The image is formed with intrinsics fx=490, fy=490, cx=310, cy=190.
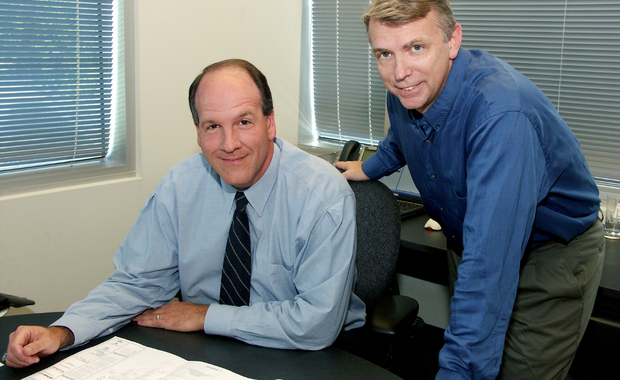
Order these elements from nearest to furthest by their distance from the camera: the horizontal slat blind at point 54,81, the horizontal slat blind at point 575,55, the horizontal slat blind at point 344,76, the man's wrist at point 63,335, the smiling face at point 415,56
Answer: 1. the man's wrist at point 63,335
2. the smiling face at point 415,56
3. the horizontal slat blind at point 54,81
4. the horizontal slat blind at point 575,55
5. the horizontal slat blind at point 344,76

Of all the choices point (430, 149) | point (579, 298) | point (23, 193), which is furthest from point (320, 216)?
point (23, 193)

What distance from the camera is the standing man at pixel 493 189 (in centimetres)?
103

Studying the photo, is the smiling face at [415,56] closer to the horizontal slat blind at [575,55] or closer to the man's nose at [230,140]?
the man's nose at [230,140]

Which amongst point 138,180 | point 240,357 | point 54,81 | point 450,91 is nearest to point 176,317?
point 240,357

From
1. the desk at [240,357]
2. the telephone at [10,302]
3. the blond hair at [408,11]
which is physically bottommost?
the telephone at [10,302]

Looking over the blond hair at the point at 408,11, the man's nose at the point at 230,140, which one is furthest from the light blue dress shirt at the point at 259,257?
the blond hair at the point at 408,11

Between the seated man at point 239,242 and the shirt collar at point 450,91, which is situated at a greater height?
the shirt collar at point 450,91

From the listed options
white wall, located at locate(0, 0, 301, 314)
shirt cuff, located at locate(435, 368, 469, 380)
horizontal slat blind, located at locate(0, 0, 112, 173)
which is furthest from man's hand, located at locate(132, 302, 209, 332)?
horizontal slat blind, located at locate(0, 0, 112, 173)

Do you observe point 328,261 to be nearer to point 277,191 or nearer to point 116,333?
point 277,191

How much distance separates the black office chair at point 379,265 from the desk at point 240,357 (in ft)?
1.05

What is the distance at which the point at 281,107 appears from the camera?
3.05 m

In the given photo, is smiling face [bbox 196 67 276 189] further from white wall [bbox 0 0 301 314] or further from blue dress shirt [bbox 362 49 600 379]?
white wall [bbox 0 0 301 314]

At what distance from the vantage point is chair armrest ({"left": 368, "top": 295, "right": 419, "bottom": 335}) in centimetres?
136

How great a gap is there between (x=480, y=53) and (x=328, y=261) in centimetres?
72
